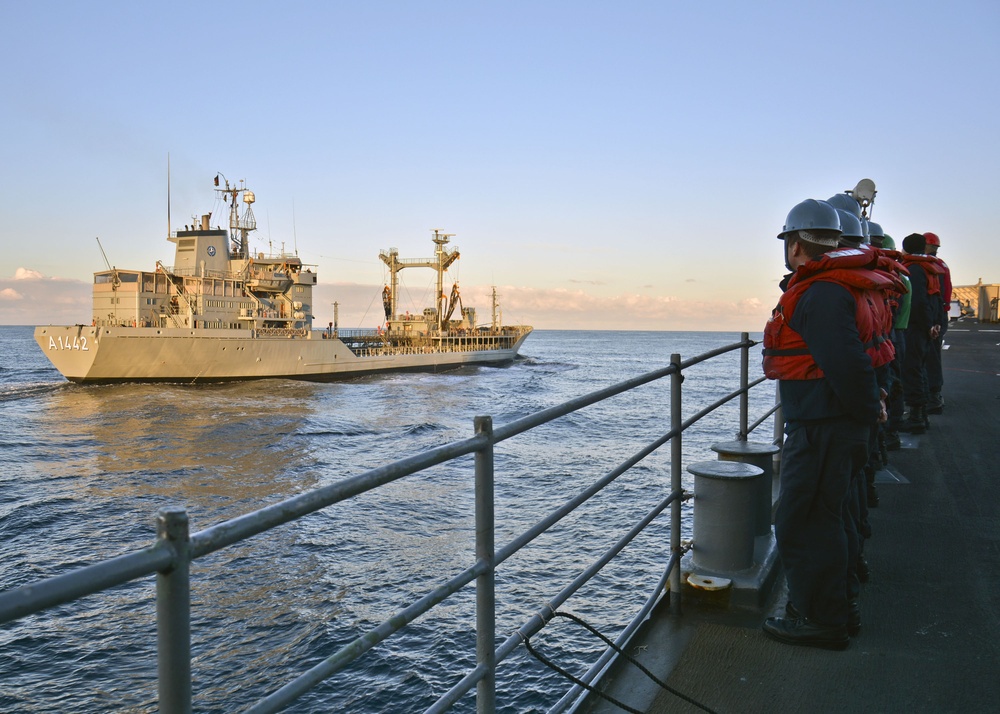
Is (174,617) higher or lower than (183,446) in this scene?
higher

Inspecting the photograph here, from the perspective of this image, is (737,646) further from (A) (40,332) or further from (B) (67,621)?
(A) (40,332)

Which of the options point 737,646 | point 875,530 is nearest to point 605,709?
point 737,646

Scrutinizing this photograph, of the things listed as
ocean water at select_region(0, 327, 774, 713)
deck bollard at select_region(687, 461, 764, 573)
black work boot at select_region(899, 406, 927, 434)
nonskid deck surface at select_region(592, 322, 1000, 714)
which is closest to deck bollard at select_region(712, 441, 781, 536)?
deck bollard at select_region(687, 461, 764, 573)

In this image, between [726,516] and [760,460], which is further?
[760,460]

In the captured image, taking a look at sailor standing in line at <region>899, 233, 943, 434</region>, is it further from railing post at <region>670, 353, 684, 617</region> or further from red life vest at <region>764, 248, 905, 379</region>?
railing post at <region>670, 353, 684, 617</region>

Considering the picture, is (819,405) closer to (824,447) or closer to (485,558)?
(824,447)

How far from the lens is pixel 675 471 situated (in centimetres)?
322

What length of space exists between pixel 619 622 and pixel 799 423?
193 inches

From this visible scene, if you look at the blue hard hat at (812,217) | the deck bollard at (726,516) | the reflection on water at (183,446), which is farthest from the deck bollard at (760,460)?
the reflection on water at (183,446)

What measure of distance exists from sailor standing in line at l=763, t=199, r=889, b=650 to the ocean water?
11.7 feet

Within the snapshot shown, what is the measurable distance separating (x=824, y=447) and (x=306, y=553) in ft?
28.7

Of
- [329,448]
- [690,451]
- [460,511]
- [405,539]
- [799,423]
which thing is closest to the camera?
[799,423]

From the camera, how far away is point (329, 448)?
823 inches

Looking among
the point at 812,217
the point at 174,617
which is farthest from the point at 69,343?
the point at 174,617
